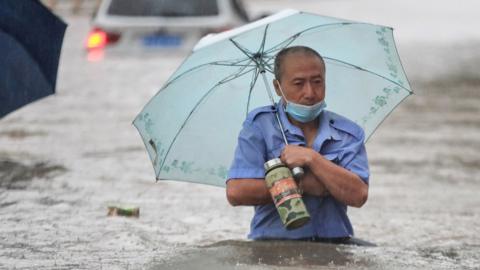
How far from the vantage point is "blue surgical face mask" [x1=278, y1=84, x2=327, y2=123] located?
5.38 meters

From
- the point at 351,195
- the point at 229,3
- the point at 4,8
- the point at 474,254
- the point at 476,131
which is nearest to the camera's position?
the point at 351,195

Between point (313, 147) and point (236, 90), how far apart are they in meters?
0.83

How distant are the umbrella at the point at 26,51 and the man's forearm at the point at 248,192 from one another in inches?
54.5

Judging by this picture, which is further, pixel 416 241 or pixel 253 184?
pixel 416 241

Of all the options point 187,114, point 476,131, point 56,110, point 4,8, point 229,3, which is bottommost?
point 187,114

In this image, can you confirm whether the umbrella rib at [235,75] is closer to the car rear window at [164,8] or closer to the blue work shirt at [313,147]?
the blue work shirt at [313,147]

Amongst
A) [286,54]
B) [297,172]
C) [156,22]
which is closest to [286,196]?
[297,172]

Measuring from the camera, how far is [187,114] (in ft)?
20.3

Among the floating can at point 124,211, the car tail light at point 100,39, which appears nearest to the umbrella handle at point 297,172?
the floating can at point 124,211

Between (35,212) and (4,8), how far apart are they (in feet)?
9.62

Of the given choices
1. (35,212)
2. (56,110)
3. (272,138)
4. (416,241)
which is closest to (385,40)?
(272,138)

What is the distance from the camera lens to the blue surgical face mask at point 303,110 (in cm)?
538

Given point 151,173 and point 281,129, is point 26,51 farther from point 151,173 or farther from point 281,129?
point 151,173

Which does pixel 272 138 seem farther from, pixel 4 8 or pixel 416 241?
pixel 416 241
